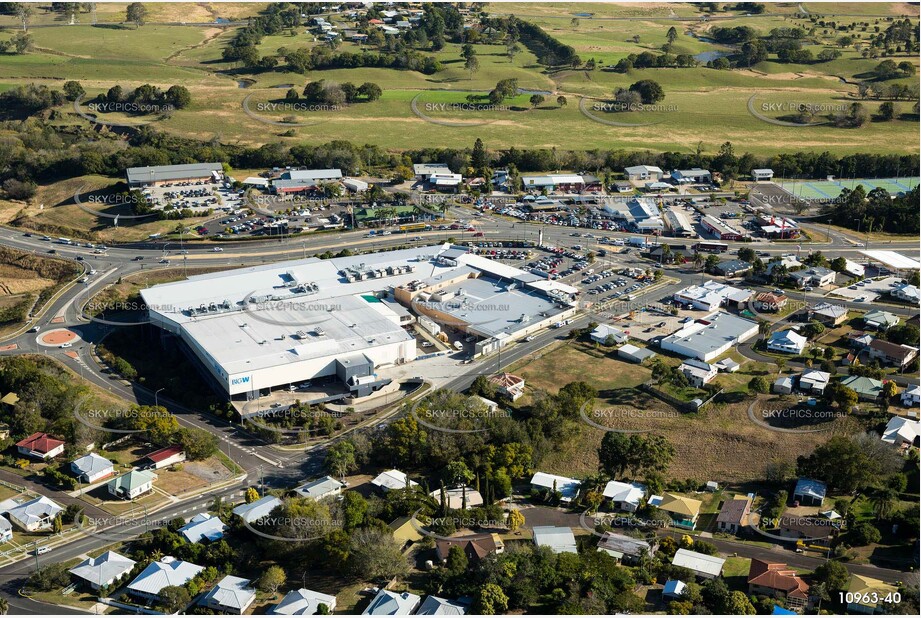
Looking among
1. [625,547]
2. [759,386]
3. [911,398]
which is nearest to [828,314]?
[911,398]

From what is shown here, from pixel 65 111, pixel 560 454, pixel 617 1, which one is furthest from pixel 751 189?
pixel 617 1

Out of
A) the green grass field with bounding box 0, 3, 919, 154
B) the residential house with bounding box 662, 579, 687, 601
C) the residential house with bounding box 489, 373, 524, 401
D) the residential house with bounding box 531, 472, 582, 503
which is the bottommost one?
the residential house with bounding box 531, 472, 582, 503

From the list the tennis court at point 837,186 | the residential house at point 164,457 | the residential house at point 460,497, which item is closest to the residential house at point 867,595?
the residential house at point 460,497

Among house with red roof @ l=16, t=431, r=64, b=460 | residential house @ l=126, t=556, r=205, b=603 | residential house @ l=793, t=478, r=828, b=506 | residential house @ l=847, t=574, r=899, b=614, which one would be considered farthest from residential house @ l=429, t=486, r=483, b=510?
house with red roof @ l=16, t=431, r=64, b=460

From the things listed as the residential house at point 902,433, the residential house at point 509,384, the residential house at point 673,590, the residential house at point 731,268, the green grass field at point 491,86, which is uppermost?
the green grass field at point 491,86

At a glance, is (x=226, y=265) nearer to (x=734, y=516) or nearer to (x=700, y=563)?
(x=734, y=516)

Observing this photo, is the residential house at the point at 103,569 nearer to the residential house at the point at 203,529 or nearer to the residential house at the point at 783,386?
the residential house at the point at 203,529

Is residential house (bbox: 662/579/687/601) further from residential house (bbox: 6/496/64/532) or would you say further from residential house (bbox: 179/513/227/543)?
residential house (bbox: 6/496/64/532)
